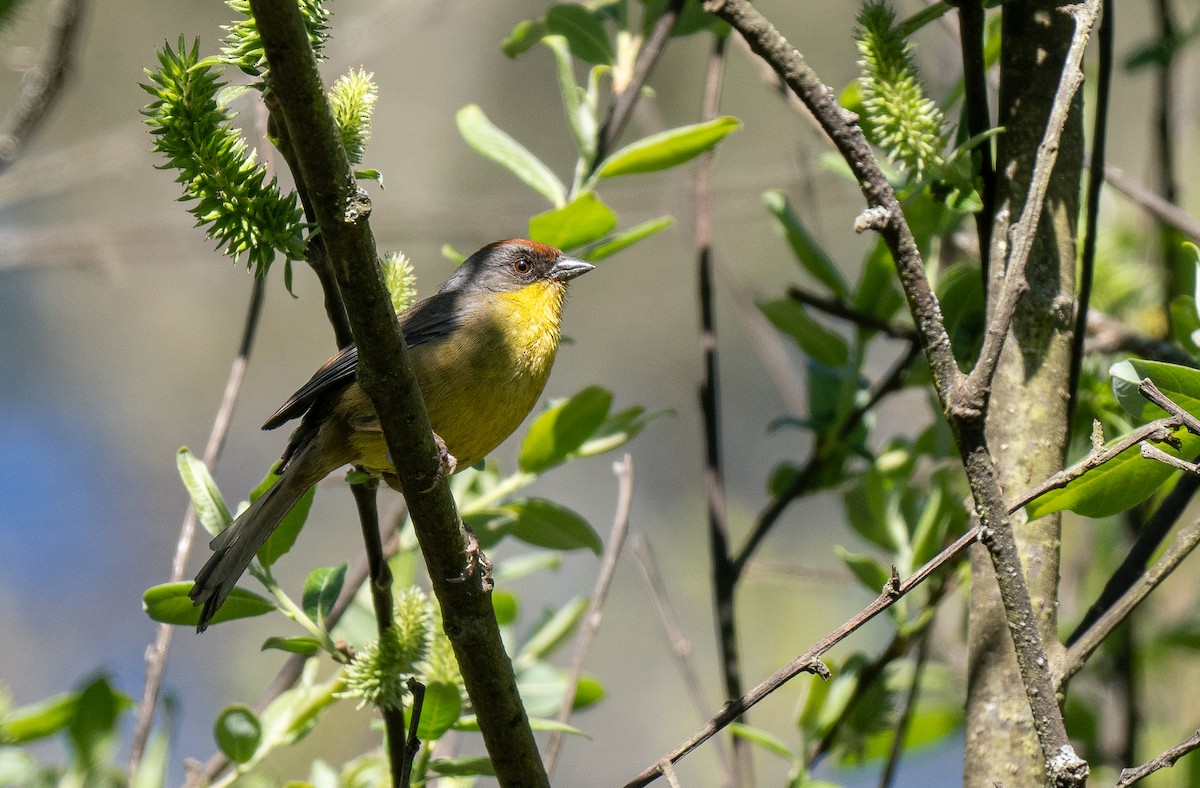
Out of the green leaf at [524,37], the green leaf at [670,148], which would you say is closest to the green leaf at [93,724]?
the green leaf at [670,148]

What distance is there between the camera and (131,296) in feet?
38.0

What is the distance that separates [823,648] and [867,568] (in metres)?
1.18

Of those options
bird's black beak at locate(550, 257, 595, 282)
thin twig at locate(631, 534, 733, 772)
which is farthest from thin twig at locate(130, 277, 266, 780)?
bird's black beak at locate(550, 257, 595, 282)

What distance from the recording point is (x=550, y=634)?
11.4 feet

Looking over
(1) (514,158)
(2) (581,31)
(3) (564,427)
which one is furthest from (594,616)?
(2) (581,31)

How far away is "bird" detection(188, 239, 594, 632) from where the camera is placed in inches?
120

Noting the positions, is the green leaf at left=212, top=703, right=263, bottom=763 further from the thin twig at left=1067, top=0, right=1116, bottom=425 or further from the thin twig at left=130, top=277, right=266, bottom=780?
the thin twig at left=1067, top=0, right=1116, bottom=425

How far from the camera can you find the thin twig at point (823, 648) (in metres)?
1.88

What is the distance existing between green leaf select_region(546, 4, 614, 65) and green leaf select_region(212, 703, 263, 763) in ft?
6.58

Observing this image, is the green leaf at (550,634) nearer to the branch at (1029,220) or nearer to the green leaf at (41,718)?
the green leaf at (41,718)

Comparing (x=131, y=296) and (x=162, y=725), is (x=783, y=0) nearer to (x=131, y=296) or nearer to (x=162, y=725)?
(x=131, y=296)

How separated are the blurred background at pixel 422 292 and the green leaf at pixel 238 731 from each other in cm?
532

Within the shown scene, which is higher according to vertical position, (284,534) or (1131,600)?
(284,534)

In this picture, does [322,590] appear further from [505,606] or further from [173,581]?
[505,606]
